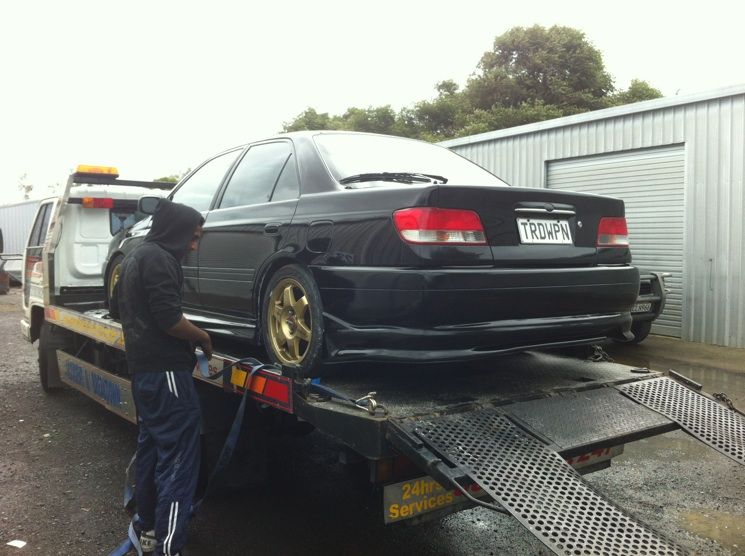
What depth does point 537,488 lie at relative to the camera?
2371 millimetres

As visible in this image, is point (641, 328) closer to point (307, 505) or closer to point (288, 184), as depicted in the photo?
point (307, 505)

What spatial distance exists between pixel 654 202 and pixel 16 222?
2429cm

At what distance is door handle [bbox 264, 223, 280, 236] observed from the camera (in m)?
3.48

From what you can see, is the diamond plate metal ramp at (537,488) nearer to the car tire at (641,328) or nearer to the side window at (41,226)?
the side window at (41,226)

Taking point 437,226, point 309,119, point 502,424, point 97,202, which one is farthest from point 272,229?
point 309,119

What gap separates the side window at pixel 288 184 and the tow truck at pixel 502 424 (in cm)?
93

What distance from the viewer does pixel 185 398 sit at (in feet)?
10.3

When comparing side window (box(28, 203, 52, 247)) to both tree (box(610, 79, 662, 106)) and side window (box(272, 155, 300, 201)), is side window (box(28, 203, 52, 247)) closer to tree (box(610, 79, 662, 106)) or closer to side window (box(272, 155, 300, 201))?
side window (box(272, 155, 300, 201))

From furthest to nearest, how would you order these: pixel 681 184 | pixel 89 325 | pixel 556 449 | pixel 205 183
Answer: pixel 681 184 < pixel 89 325 < pixel 205 183 < pixel 556 449

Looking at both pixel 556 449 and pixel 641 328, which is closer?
pixel 556 449

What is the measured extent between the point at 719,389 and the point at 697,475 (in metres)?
2.46

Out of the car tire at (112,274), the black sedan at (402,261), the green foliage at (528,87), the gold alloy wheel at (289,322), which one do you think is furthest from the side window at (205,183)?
the green foliage at (528,87)

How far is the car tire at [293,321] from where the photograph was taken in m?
3.08

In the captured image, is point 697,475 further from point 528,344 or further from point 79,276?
point 79,276
